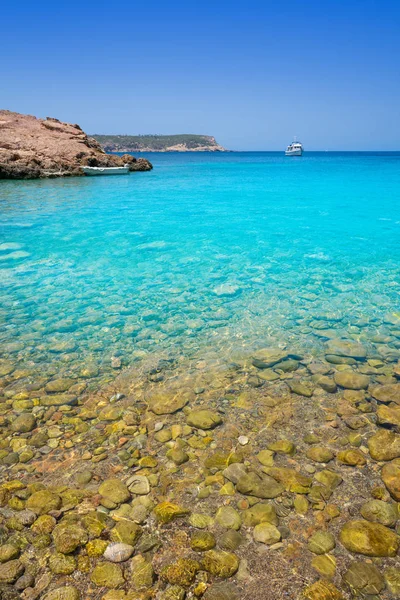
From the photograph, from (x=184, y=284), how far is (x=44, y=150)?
143ft

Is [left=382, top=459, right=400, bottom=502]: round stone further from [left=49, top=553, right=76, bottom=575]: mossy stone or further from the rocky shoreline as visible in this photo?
[left=49, top=553, right=76, bottom=575]: mossy stone

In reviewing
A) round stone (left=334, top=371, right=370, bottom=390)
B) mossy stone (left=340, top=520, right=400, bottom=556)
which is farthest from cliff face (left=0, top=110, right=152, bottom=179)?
mossy stone (left=340, top=520, right=400, bottom=556)

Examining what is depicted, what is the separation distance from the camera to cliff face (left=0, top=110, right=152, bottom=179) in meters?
39.6

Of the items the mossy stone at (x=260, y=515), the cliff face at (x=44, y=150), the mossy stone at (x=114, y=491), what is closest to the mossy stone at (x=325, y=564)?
the mossy stone at (x=260, y=515)

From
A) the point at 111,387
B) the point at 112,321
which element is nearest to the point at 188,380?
the point at 111,387

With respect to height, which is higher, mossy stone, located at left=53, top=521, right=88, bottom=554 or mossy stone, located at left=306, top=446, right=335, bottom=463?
mossy stone, located at left=53, top=521, right=88, bottom=554

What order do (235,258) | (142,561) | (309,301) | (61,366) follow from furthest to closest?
(235,258), (309,301), (61,366), (142,561)

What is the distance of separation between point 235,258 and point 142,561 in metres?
→ 10.4

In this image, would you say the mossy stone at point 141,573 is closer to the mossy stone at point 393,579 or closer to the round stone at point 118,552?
the round stone at point 118,552

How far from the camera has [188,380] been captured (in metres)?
5.53

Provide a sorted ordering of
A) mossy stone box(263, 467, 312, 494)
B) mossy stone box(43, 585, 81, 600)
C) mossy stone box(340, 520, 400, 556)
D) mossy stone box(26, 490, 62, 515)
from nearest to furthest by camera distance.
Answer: mossy stone box(43, 585, 81, 600) → mossy stone box(340, 520, 400, 556) → mossy stone box(26, 490, 62, 515) → mossy stone box(263, 467, 312, 494)

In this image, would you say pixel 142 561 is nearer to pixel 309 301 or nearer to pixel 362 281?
pixel 309 301

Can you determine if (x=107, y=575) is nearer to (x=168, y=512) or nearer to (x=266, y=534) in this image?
(x=168, y=512)

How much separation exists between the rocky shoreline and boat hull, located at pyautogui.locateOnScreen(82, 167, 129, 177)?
43149 millimetres
